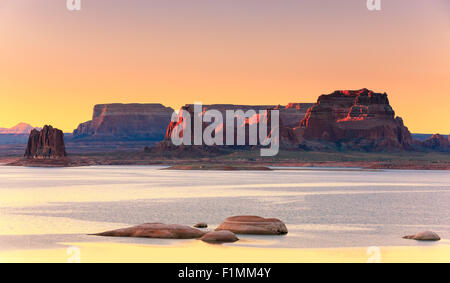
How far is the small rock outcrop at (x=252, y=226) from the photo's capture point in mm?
45969

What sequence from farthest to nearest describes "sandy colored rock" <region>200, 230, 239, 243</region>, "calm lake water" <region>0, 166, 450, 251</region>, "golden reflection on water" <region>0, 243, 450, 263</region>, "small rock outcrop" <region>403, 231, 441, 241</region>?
1. "calm lake water" <region>0, 166, 450, 251</region>
2. "small rock outcrop" <region>403, 231, 441, 241</region>
3. "sandy colored rock" <region>200, 230, 239, 243</region>
4. "golden reflection on water" <region>0, 243, 450, 263</region>

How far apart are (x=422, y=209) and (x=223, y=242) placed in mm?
42092

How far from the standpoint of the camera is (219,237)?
140 feet

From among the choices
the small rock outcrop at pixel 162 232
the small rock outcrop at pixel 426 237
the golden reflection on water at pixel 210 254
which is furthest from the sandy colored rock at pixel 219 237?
the small rock outcrop at pixel 426 237

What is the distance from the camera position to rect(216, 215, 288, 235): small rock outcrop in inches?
1810

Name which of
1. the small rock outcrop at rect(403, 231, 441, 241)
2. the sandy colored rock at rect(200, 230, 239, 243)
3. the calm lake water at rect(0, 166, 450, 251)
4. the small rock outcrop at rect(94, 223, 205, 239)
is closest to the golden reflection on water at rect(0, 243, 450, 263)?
the sandy colored rock at rect(200, 230, 239, 243)

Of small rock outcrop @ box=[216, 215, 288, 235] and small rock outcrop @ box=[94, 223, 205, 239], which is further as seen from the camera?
small rock outcrop @ box=[216, 215, 288, 235]

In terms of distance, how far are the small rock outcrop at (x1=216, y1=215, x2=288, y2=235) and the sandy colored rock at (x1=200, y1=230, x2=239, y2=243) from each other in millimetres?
2975

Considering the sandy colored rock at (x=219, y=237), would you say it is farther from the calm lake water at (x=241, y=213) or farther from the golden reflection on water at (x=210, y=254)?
the calm lake water at (x=241, y=213)

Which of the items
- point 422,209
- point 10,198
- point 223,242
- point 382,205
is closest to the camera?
point 223,242

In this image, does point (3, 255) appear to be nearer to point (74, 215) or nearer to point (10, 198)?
point (74, 215)

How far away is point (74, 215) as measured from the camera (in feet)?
216

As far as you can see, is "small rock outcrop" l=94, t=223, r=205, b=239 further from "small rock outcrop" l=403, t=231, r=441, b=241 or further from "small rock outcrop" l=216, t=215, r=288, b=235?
"small rock outcrop" l=403, t=231, r=441, b=241
